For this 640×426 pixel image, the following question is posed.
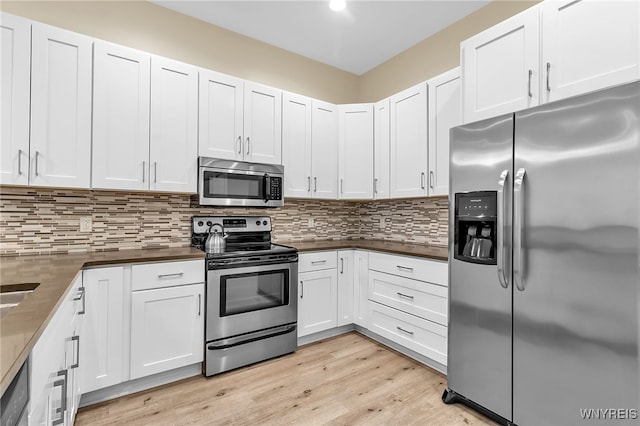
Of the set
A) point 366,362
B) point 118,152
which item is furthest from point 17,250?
point 366,362

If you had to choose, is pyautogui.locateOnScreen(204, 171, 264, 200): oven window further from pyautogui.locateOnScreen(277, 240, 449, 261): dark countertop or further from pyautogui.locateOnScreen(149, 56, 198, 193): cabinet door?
pyautogui.locateOnScreen(277, 240, 449, 261): dark countertop

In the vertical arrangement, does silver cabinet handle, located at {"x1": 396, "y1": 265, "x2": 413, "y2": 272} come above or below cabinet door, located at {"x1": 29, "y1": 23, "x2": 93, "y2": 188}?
below

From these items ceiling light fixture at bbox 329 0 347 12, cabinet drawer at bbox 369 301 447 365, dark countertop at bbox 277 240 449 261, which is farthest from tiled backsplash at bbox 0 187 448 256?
ceiling light fixture at bbox 329 0 347 12

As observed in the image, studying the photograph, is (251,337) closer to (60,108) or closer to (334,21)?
(60,108)

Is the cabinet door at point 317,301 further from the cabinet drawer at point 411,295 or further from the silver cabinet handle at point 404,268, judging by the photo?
the silver cabinet handle at point 404,268

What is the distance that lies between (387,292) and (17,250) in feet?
9.05

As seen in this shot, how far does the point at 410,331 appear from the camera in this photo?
261 cm

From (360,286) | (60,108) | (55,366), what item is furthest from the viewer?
(360,286)

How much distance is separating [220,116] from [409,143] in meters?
1.68

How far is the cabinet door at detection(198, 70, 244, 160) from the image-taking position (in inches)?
102

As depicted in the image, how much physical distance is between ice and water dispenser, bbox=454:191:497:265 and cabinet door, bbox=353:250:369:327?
1.14 metres

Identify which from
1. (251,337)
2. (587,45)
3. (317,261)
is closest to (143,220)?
(251,337)

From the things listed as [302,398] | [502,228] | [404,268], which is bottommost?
[302,398]

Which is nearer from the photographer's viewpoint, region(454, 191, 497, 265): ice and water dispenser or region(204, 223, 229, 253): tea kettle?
region(454, 191, 497, 265): ice and water dispenser
